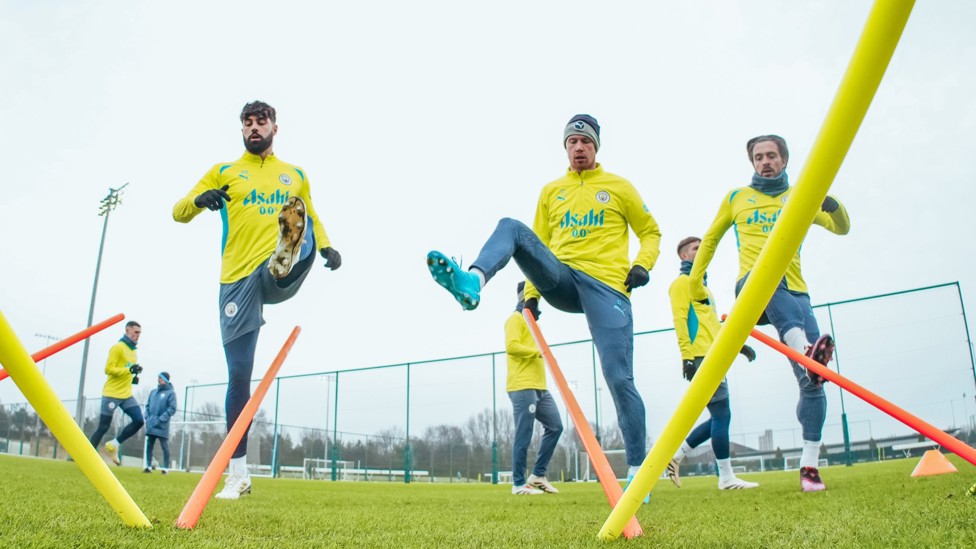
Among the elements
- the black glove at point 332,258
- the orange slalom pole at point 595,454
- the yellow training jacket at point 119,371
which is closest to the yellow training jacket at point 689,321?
the black glove at point 332,258

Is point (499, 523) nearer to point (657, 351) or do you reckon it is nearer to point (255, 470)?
point (657, 351)

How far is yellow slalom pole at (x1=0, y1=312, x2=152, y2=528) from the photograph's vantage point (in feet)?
6.38

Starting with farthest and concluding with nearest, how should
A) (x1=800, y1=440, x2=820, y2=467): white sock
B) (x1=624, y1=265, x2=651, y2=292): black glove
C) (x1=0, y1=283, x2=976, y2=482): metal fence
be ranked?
(x1=0, y1=283, x2=976, y2=482): metal fence < (x1=800, y1=440, x2=820, y2=467): white sock < (x1=624, y1=265, x2=651, y2=292): black glove

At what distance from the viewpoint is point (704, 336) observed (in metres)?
7.50

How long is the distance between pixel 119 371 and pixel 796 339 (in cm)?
1089

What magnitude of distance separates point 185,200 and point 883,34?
4522mm

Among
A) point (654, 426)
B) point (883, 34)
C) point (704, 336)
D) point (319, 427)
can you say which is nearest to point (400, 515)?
point (883, 34)

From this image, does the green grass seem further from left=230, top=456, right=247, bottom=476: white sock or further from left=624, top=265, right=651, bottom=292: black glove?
left=624, top=265, right=651, bottom=292: black glove

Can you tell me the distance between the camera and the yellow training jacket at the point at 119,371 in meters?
11.8

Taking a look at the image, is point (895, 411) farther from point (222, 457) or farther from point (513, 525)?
point (222, 457)

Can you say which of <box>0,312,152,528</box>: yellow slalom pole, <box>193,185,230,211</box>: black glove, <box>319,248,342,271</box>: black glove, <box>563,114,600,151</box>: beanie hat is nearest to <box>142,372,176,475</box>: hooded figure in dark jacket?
<box>319,248,342,271</box>: black glove

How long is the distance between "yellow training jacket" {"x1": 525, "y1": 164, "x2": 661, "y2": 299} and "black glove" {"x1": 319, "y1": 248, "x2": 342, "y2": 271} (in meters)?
1.40

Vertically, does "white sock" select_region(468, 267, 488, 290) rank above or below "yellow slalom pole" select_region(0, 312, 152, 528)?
above

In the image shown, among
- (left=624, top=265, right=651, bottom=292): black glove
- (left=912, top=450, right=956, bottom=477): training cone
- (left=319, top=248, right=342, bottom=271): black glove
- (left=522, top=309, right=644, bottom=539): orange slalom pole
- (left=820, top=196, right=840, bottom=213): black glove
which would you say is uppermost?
(left=820, top=196, right=840, bottom=213): black glove
